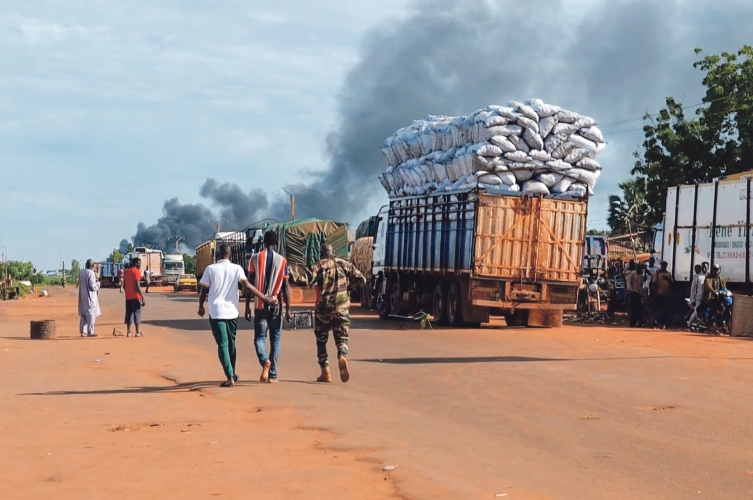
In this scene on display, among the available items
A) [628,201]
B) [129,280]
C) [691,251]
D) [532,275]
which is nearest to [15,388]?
[129,280]

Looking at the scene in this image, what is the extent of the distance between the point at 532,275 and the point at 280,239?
57.6 ft

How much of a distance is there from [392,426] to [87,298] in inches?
555

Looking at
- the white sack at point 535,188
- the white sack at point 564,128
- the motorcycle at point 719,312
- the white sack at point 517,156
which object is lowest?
the motorcycle at point 719,312

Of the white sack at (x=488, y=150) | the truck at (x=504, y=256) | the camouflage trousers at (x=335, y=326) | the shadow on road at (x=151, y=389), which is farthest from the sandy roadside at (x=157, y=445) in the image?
the white sack at (x=488, y=150)

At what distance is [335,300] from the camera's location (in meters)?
12.2

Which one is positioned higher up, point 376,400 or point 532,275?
point 532,275

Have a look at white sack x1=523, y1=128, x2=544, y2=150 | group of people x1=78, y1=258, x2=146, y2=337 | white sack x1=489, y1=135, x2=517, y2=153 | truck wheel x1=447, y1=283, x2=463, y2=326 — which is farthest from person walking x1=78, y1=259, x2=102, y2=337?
white sack x1=523, y1=128, x2=544, y2=150

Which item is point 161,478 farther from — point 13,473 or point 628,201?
point 628,201

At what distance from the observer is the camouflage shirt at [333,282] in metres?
12.2

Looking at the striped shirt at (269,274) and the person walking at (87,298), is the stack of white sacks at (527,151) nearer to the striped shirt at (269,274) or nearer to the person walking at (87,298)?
the person walking at (87,298)

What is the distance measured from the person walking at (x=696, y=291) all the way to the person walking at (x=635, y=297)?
1849 mm

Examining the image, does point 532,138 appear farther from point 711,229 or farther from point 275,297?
point 275,297

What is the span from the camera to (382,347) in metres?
18.3

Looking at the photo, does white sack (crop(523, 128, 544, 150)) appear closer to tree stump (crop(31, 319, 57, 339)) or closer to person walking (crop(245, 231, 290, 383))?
tree stump (crop(31, 319, 57, 339))
